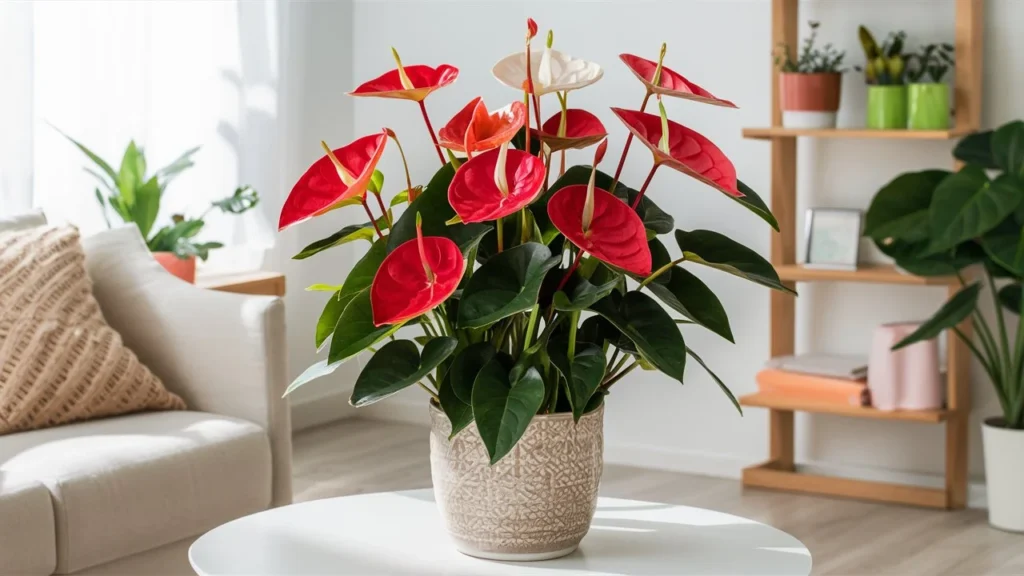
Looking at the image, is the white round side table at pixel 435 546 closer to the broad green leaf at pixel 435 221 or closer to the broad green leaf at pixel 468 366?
the broad green leaf at pixel 468 366

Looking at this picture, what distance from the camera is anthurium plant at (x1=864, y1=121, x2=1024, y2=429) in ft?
10.6

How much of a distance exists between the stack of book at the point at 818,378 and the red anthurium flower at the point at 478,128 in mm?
2408

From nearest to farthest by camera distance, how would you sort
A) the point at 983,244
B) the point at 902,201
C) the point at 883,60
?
1. the point at 983,244
2. the point at 902,201
3. the point at 883,60

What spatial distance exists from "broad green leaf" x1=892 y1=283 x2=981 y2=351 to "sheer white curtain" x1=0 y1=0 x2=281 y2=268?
212 centimetres

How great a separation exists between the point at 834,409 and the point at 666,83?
2.37 metres

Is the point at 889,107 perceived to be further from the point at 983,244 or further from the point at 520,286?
the point at 520,286

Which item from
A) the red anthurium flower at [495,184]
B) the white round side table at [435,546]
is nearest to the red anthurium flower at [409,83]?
the red anthurium flower at [495,184]

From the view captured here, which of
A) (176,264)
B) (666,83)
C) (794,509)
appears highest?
(666,83)

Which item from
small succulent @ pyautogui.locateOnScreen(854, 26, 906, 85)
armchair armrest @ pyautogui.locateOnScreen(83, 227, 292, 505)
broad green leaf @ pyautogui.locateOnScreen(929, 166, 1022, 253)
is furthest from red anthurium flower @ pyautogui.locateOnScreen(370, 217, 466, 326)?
small succulent @ pyautogui.locateOnScreen(854, 26, 906, 85)

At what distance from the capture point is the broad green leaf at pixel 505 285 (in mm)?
1308

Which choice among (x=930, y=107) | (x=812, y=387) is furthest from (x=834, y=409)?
(x=930, y=107)

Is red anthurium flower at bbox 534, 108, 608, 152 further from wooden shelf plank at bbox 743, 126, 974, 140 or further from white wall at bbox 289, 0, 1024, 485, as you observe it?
white wall at bbox 289, 0, 1024, 485

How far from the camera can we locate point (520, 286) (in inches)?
53.9

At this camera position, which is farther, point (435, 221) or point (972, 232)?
point (972, 232)
